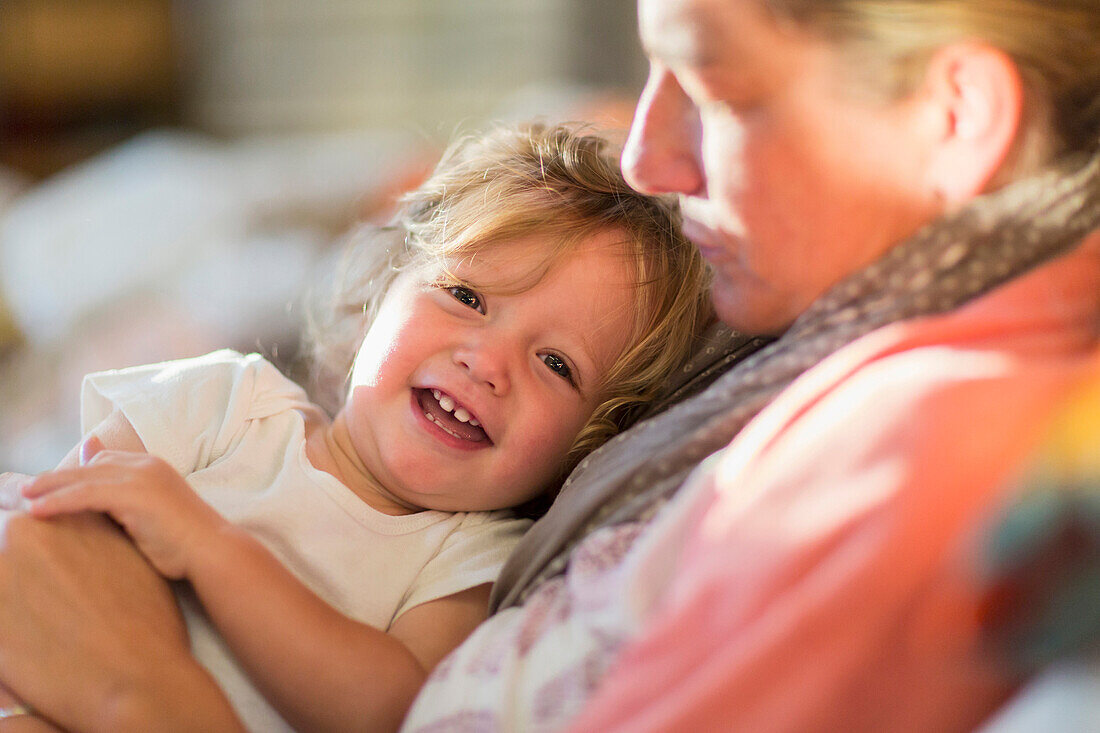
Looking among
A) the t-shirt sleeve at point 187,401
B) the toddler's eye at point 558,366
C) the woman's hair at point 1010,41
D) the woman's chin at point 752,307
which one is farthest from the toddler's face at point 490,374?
the woman's hair at point 1010,41

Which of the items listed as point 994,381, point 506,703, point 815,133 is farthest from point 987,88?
point 506,703

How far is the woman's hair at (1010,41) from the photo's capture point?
0.59 meters

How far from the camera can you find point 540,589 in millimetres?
671

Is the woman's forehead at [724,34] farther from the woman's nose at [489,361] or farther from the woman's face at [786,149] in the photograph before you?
the woman's nose at [489,361]

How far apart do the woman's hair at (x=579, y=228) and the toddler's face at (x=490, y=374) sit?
0.02 metres

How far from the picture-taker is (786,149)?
0.63 meters

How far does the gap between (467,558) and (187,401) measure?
33cm

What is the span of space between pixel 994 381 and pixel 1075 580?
0.10m

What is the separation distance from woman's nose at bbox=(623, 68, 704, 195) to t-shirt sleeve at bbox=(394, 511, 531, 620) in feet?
1.23

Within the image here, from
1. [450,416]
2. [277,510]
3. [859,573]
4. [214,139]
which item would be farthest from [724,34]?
[214,139]

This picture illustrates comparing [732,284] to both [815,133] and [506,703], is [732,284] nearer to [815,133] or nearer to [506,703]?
[815,133]

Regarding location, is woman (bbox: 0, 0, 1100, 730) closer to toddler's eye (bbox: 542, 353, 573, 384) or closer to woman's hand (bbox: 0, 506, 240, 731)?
woman's hand (bbox: 0, 506, 240, 731)

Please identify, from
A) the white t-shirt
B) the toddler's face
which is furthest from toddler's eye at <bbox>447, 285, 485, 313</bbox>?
the white t-shirt

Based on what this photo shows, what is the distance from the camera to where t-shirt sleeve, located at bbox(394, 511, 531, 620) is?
2.81ft
